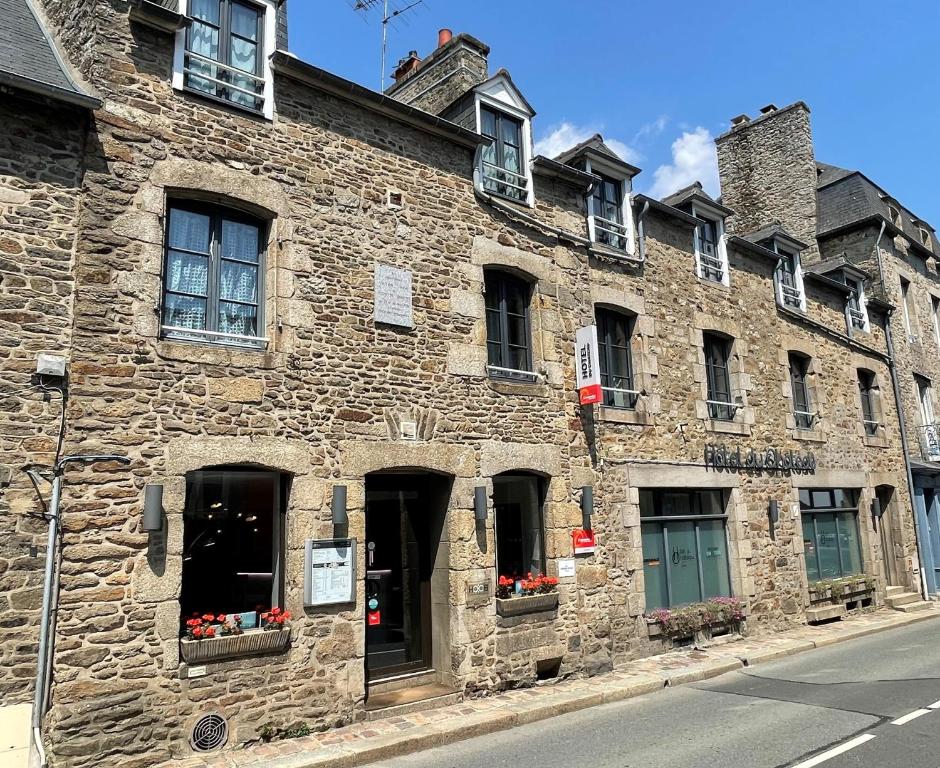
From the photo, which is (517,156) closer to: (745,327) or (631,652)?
(745,327)

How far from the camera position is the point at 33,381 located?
577cm

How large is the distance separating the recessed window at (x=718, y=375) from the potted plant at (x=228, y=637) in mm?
7824

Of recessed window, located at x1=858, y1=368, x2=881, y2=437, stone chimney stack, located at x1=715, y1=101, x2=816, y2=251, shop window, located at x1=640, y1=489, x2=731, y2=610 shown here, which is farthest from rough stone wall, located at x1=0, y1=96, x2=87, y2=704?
stone chimney stack, located at x1=715, y1=101, x2=816, y2=251

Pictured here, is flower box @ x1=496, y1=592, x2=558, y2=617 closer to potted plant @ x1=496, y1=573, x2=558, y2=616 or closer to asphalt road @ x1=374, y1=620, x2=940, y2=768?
potted plant @ x1=496, y1=573, x2=558, y2=616

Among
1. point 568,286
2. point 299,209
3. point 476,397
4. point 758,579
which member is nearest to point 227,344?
point 299,209

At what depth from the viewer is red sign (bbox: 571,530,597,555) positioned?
9.08 m

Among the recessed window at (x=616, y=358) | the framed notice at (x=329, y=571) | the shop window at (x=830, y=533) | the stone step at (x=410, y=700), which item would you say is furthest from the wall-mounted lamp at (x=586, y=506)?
the shop window at (x=830, y=533)

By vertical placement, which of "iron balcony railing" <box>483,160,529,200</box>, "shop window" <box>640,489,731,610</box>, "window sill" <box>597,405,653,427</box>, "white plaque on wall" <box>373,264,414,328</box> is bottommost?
"shop window" <box>640,489,731,610</box>

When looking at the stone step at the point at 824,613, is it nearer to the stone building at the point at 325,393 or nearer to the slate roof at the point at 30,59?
the stone building at the point at 325,393

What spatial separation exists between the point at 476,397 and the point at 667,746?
4081 mm

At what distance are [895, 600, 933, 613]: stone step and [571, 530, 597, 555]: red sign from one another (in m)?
8.46

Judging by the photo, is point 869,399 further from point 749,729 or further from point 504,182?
point 749,729

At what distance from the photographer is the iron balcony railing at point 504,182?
30.8 ft

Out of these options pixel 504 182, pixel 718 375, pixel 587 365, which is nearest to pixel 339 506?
pixel 587 365
